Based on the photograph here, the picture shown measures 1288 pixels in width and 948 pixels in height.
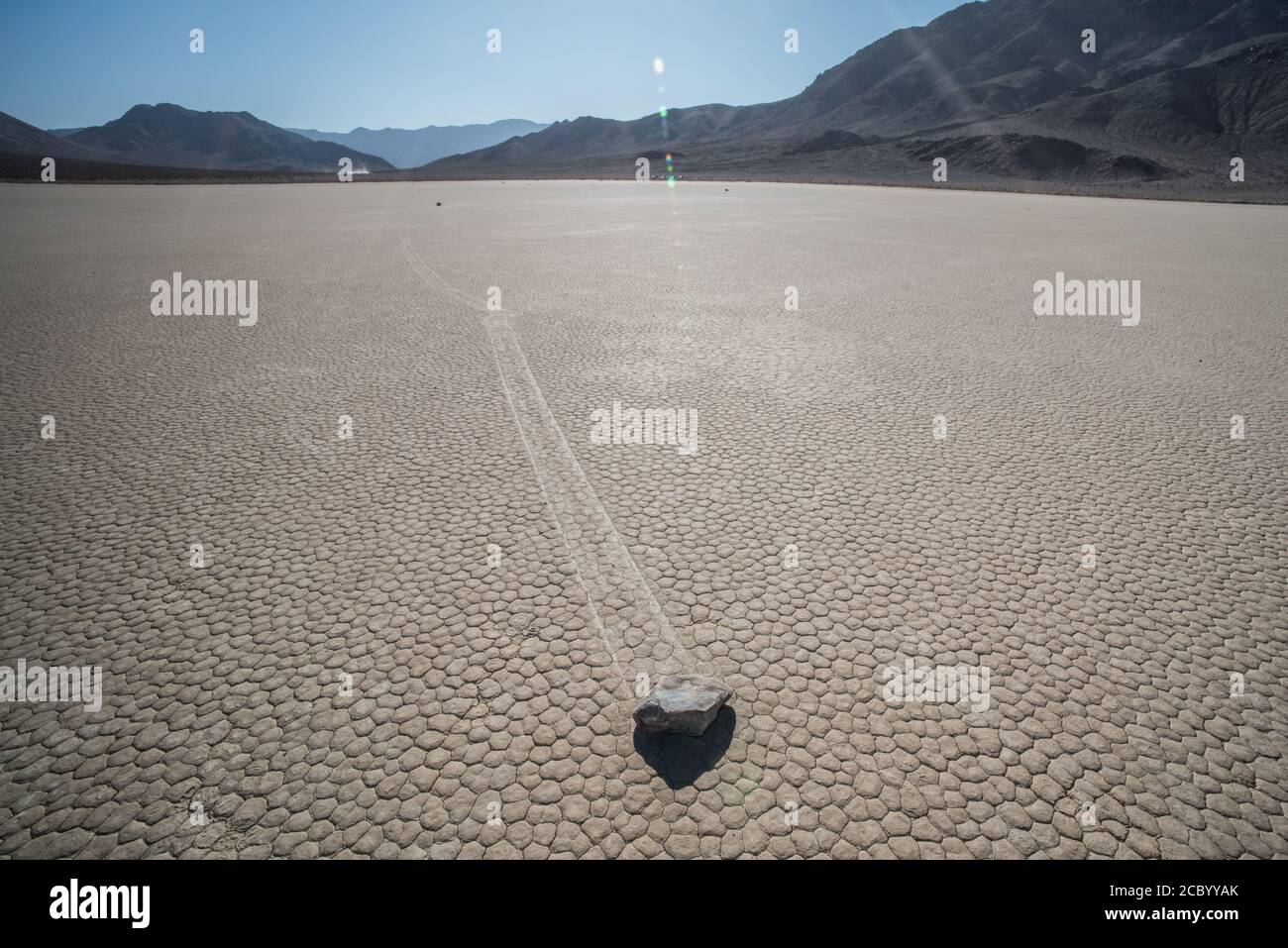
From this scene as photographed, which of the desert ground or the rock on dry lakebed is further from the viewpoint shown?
the rock on dry lakebed

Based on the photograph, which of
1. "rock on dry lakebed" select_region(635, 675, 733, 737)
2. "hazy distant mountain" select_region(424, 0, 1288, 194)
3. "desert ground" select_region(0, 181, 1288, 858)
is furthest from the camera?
"hazy distant mountain" select_region(424, 0, 1288, 194)

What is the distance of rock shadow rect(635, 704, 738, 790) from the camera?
7.89ft

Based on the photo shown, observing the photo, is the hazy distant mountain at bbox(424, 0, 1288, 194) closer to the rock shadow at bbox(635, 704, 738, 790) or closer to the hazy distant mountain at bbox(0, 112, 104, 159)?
the rock shadow at bbox(635, 704, 738, 790)

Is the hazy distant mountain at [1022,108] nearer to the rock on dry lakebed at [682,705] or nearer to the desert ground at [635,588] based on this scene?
the desert ground at [635,588]

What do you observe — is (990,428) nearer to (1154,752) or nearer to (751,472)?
(751,472)

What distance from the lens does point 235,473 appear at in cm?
460

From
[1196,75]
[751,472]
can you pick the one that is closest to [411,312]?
[751,472]

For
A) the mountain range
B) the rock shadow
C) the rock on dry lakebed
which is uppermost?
the mountain range

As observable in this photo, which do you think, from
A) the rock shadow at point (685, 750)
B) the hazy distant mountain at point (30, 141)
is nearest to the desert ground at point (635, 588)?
the rock shadow at point (685, 750)

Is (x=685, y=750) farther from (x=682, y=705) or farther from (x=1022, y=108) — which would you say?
(x=1022, y=108)

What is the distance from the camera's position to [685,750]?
251cm

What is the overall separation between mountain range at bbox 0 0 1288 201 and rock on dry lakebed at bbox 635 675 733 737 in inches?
2402

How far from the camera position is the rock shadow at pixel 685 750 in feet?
7.89

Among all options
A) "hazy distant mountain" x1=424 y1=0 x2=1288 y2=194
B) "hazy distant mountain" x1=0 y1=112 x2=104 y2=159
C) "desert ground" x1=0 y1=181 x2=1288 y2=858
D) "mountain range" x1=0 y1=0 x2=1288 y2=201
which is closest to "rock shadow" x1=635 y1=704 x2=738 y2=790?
"desert ground" x1=0 y1=181 x2=1288 y2=858
